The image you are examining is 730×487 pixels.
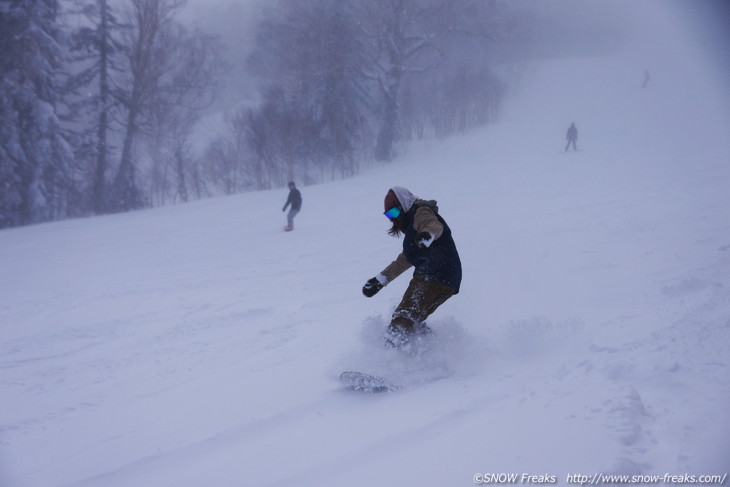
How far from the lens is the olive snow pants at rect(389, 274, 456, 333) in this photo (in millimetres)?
4820

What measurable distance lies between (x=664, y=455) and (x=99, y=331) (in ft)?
24.5

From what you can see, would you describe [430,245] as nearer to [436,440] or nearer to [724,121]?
[436,440]

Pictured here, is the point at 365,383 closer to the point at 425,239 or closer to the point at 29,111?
the point at 425,239

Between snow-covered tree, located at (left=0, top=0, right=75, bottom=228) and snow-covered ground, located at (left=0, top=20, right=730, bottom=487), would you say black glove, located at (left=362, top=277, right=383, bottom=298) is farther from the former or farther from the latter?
snow-covered tree, located at (left=0, top=0, right=75, bottom=228)

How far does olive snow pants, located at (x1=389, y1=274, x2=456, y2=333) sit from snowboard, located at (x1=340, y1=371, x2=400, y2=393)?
595 millimetres

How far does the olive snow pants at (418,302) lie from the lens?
15.8ft

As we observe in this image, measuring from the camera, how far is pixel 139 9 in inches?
1042

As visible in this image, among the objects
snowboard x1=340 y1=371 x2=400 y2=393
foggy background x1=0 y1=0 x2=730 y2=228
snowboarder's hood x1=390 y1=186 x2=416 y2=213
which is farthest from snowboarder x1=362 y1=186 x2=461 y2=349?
foggy background x1=0 y1=0 x2=730 y2=228

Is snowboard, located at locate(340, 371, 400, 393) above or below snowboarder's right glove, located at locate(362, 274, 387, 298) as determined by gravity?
below

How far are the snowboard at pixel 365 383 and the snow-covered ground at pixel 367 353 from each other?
0.30 feet

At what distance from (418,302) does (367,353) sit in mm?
806

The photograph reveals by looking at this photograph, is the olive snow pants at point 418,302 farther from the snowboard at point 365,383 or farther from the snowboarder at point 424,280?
the snowboard at point 365,383

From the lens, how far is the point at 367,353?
16.8 feet

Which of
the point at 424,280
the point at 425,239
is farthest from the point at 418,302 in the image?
the point at 425,239
